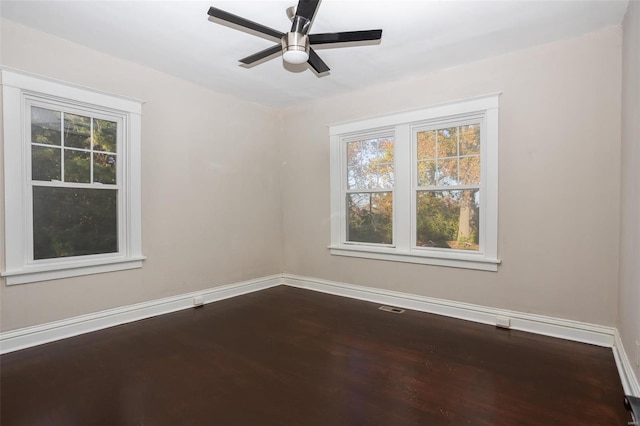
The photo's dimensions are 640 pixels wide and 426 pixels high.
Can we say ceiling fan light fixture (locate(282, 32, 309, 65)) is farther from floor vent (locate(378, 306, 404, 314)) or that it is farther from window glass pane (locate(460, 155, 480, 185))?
floor vent (locate(378, 306, 404, 314))

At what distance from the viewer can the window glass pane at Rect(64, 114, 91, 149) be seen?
3.11 m

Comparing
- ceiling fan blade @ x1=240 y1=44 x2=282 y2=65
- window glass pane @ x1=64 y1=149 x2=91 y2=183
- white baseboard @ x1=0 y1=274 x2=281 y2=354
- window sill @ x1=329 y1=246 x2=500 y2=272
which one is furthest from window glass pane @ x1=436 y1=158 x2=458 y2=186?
window glass pane @ x1=64 y1=149 x2=91 y2=183

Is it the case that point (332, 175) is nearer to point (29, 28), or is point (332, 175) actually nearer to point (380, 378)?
point (380, 378)

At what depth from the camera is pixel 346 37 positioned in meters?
2.39

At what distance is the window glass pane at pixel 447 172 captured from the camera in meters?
3.67

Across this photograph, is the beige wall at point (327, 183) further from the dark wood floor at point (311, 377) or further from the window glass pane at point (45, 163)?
the window glass pane at point (45, 163)

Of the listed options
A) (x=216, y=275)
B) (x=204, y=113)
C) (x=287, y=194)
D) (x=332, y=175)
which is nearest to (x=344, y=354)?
(x=216, y=275)

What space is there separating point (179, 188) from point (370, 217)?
8.00ft

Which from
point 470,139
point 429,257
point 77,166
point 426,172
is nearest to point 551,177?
point 470,139

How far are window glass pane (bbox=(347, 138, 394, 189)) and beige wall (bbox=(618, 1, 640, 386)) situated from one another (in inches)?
85.9

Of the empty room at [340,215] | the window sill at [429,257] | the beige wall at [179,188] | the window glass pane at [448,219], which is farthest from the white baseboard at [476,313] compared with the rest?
the beige wall at [179,188]

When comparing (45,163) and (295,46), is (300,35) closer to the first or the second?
(295,46)

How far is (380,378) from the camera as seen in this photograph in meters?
2.29

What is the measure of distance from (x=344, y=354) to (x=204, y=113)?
130 inches
